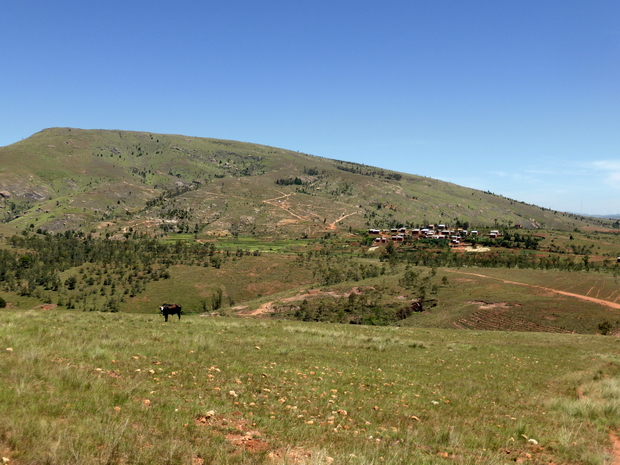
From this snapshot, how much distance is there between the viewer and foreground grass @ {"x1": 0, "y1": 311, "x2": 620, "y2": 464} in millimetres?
6477

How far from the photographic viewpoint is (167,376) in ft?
36.2

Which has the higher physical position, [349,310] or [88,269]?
[349,310]

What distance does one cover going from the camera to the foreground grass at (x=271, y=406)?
21.2 feet

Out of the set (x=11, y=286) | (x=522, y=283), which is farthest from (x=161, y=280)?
(x=522, y=283)

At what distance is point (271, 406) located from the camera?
953cm

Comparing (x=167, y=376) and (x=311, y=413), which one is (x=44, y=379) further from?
(x=311, y=413)

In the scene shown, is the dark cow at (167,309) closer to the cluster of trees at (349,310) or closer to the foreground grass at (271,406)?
the foreground grass at (271,406)

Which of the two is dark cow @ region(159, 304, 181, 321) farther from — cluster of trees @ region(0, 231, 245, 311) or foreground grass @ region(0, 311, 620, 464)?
cluster of trees @ region(0, 231, 245, 311)

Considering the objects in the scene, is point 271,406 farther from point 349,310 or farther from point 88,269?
point 88,269

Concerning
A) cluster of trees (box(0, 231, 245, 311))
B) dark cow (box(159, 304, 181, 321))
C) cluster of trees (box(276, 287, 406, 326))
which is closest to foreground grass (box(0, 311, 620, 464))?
dark cow (box(159, 304, 181, 321))

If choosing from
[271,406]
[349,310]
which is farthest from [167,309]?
[349,310]

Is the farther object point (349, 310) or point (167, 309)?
point (349, 310)

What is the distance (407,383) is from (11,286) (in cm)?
10802

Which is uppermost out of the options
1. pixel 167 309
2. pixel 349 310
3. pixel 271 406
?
pixel 271 406
